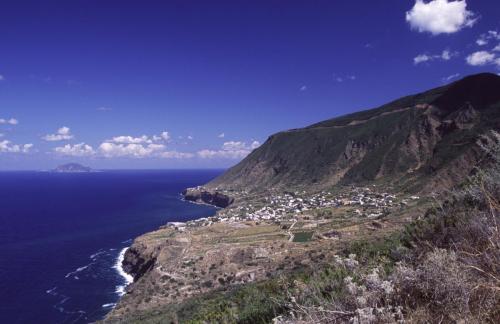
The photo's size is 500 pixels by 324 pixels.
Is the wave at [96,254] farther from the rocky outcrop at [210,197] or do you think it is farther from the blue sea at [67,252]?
the rocky outcrop at [210,197]

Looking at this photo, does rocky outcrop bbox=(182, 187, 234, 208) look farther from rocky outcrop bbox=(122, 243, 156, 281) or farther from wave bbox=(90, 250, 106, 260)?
rocky outcrop bbox=(122, 243, 156, 281)

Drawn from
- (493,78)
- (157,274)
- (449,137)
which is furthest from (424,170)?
(157,274)

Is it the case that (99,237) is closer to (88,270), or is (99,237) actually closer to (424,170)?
(88,270)

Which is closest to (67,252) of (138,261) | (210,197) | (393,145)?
(138,261)

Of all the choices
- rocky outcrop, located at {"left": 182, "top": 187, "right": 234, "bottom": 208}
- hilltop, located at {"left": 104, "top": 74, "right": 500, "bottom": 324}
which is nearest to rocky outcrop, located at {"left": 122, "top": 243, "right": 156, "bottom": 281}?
hilltop, located at {"left": 104, "top": 74, "right": 500, "bottom": 324}

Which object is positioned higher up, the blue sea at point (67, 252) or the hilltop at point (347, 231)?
the hilltop at point (347, 231)

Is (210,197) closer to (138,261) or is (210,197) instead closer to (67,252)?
(67,252)

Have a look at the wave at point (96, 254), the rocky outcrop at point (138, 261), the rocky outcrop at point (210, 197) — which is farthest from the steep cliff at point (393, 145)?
the wave at point (96, 254)
